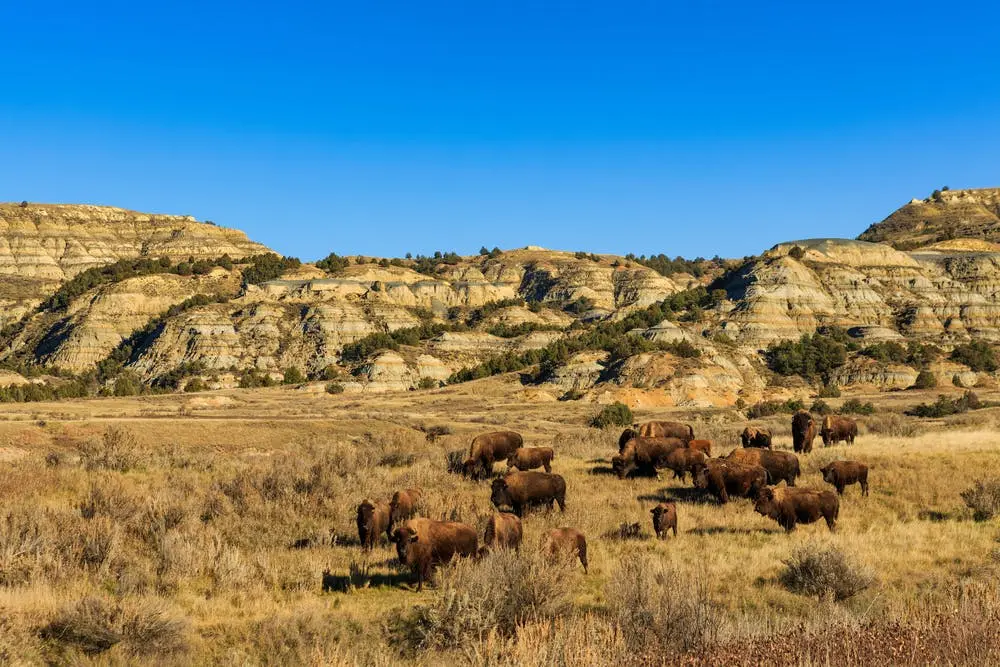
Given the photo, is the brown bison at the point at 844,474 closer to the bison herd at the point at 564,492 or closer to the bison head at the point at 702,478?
the bison herd at the point at 564,492

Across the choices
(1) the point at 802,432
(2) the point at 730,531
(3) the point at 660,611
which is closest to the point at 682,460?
(2) the point at 730,531

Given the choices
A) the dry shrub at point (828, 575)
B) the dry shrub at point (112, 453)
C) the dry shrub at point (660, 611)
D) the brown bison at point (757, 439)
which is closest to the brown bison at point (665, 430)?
the brown bison at point (757, 439)

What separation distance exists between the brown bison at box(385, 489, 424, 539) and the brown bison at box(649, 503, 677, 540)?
201 inches

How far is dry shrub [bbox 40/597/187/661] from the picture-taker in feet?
28.1

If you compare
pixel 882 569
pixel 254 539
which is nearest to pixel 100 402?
pixel 254 539

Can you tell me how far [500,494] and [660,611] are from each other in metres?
7.76

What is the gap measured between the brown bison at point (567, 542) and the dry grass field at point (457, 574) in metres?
0.33

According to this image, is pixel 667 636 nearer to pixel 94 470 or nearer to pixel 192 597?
pixel 192 597

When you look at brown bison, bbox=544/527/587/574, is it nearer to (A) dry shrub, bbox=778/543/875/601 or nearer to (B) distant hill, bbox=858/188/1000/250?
(A) dry shrub, bbox=778/543/875/601

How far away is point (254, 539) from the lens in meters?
14.1

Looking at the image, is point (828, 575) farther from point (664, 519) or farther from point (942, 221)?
point (942, 221)

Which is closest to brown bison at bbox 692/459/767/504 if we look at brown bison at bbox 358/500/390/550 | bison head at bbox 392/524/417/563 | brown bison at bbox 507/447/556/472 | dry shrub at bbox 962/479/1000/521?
dry shrub at bbox 962/479/1000/521

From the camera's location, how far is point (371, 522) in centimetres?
1378

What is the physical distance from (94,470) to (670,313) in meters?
84.5
